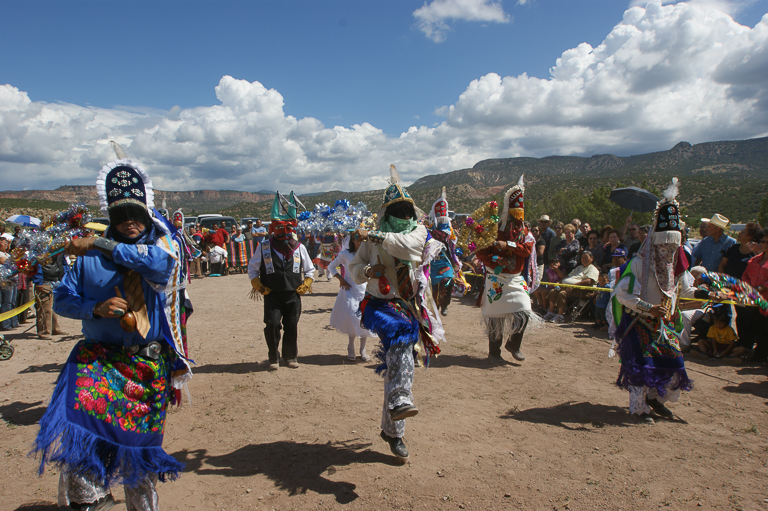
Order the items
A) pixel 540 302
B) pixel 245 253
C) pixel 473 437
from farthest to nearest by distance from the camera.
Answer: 1. pixel 245 253
2. pixel 540 302
3. pixel 473 437

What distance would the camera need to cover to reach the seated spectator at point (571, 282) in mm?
8961

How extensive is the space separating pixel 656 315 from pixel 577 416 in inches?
50.5

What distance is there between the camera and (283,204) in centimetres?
598

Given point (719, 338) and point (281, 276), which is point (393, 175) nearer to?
point (281, 276)

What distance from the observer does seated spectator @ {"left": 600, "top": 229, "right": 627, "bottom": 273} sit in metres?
9.18

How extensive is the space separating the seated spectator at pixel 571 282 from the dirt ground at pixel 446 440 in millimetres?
2680

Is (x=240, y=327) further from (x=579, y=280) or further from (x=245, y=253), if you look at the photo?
(x=245, y=253)

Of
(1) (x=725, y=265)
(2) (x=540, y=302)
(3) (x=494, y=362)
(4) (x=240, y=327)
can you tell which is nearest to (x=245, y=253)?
(4) (x=240, y=327)

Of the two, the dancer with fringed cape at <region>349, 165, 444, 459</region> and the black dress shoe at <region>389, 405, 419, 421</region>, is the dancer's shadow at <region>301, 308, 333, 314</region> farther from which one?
the black dress shoe at <region>389, 405, 419, 421</region>

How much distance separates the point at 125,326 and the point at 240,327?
6.36 meters

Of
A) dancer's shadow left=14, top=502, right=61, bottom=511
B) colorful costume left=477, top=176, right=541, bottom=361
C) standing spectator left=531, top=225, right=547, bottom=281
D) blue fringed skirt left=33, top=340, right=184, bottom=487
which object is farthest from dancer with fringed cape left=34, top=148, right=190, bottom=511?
standing spectator left=531, top=225, right=547, bottom=281

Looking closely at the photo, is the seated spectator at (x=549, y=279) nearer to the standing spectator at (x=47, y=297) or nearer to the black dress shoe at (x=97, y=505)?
the black dress shoe at (x=97, y=505)

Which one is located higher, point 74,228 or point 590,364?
point 74,228

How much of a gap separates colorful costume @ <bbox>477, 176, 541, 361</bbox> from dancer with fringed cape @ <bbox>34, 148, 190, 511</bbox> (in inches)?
168
